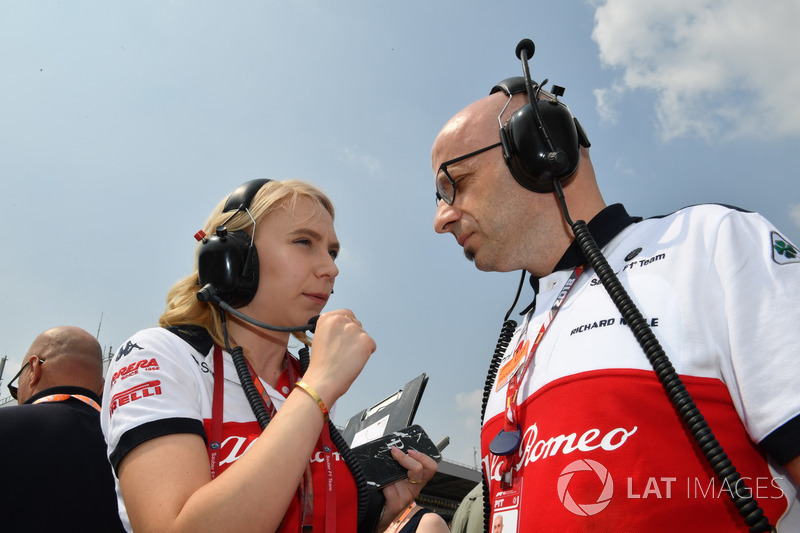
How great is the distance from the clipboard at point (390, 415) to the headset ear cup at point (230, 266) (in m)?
0.79

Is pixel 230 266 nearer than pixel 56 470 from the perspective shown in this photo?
Yes

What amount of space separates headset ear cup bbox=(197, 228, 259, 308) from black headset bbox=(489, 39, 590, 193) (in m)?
1.09

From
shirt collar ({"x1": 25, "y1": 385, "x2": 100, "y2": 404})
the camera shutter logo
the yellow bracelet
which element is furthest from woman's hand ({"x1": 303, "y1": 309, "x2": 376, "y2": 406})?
shirt collar ({"x1": 25, "y1": 385, "x2": 100, "y2": 404})

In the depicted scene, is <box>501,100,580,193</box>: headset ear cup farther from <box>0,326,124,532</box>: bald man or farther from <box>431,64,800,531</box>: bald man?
<box>0,326,124,532</box>: bald man

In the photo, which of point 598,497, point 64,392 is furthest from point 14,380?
point 598,497

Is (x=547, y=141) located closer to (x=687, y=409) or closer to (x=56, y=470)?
(x=687, y=409)

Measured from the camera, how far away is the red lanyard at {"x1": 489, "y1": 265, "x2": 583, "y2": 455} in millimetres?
1546

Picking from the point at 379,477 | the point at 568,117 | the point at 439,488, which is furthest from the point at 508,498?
the point at 439,488

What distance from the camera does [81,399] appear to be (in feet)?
9.96

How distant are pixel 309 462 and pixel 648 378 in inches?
42.7

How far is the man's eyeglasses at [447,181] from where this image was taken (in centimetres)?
215

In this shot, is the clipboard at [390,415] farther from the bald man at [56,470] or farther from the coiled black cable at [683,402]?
the bald man at [56,470]

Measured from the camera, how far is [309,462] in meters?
1.74

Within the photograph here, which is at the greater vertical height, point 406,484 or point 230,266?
point 230,266
